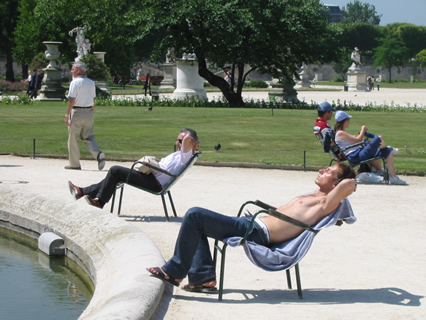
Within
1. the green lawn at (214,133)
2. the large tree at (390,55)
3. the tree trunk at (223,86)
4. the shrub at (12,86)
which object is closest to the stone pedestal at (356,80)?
the shrub at (12,86)

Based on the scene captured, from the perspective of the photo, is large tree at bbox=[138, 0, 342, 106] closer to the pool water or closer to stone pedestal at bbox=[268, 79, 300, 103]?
stone pedestal at bbox=[268, 79, 300, 103]

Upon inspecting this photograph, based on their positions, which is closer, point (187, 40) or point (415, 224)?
point (415, 224)

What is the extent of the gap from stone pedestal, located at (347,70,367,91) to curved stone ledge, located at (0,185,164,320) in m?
Answer: 55.7

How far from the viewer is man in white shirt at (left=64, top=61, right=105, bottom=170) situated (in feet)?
41.6

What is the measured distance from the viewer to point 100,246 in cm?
680

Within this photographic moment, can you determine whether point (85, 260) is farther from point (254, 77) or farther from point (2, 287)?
point (254, 77)

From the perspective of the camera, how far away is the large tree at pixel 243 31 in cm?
2989

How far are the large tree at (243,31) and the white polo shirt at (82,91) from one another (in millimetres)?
16976

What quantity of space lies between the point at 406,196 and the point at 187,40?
21326mm

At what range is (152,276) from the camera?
560 cm

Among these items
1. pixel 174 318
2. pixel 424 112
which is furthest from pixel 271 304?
pixel 424 112

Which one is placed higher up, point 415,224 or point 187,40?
point 187,40

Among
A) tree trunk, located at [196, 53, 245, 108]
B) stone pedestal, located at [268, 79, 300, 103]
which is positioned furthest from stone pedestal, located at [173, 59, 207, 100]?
stone pedestal, located at [268, 79, 300, 103]

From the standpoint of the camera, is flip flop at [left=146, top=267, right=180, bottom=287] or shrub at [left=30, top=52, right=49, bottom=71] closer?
flip flop at [left=146, top=267, right=180, bottom=287]
